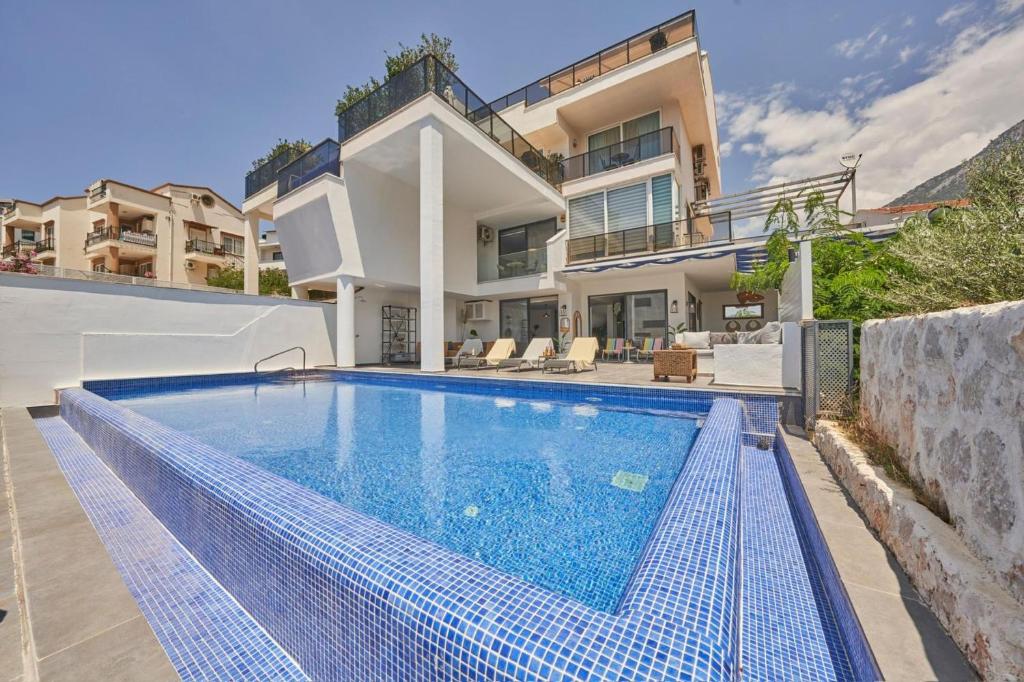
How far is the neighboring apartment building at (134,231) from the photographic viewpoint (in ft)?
81.4

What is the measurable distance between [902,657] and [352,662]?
2035 millimetres

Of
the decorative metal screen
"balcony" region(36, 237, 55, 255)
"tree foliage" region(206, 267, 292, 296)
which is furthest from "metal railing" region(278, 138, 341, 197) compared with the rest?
"balcony" region(36, 237, 55, 255)

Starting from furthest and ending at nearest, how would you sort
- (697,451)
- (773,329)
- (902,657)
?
1. (773,329)
2. (697,451)
3. (902,657)

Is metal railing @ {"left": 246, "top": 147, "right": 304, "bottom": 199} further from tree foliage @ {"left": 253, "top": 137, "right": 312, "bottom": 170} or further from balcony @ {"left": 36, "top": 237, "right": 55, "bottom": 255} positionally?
balcony @ {"left": 36, "top": 237, "right": 55, "bottom": 255}

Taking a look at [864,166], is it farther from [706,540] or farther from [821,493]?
[706,540]

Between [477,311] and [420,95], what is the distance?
865 centimetres

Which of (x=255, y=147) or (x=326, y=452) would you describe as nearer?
(x=326, y=452)

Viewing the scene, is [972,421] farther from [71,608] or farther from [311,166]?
[311,166]

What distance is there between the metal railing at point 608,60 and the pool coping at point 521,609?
1573cm

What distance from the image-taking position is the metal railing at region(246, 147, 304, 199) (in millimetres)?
15188

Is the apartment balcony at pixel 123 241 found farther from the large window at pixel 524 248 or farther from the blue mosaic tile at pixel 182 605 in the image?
the blue mosaic tile at pixel 182 605

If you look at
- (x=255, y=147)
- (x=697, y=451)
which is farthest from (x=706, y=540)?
(x=255, y=147)

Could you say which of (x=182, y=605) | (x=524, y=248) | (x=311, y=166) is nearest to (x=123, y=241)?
(x=311, y=166)

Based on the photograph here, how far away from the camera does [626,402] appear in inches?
289
